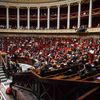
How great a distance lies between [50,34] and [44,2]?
25.6ft

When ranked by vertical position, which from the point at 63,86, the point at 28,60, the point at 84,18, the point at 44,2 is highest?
the point at 44,2

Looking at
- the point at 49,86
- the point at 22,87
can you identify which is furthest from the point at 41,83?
the point at 22,87

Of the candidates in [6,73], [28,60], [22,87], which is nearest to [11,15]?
[28,60]

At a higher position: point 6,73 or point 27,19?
point 27,19

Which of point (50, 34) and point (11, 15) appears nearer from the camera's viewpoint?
point (50, 34)

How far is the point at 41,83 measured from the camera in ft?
24.1

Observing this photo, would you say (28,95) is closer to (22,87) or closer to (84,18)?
(22,87)

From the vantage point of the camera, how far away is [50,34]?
34219mm

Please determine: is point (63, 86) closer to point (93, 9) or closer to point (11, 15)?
point (93, 9)

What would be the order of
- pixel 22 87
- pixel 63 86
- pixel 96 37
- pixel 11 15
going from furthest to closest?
pixel 11 15
pixel 96 37
pixel 22 87
pixel 63 86

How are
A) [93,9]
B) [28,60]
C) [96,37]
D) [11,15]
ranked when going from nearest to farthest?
[28,60]
[96,37]
[93,9]
[11,15]

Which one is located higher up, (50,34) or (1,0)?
(1,0)

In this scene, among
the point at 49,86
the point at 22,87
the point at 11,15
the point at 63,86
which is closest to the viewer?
the point at 63,86

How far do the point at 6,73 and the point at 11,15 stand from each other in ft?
90.0
